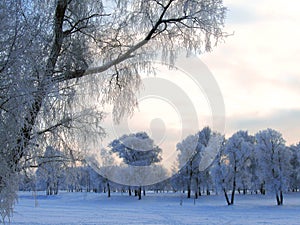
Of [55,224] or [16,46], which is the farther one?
[55,224]

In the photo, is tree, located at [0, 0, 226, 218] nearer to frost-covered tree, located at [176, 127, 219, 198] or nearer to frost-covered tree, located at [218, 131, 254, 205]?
frost-covered tree, located at [218, 131, 254, 205]

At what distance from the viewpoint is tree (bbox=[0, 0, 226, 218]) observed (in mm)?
4398

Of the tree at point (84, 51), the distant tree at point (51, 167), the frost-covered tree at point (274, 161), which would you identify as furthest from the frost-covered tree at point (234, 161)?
the distant tree at point (51, 167)

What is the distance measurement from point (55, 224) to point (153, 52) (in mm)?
13874

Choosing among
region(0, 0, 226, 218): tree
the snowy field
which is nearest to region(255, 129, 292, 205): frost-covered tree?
the snowy field

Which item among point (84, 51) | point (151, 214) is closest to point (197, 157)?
point (151, 214)

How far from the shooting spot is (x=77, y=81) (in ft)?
20.1

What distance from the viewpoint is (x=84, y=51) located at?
250 inches

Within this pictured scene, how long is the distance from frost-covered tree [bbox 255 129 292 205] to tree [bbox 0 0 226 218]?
1634 inches

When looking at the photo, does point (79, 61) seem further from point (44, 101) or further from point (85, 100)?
point (44, 101)

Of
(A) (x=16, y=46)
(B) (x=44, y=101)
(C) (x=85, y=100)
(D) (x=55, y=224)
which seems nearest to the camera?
(A) (x=16, y=46)

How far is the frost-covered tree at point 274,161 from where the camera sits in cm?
4515

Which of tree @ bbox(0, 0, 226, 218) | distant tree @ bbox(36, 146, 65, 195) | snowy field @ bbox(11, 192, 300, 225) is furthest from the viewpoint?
snowy field @ bbox(11, 192, 300, 225)

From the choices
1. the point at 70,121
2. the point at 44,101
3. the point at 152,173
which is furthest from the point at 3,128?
the point at 152,173
